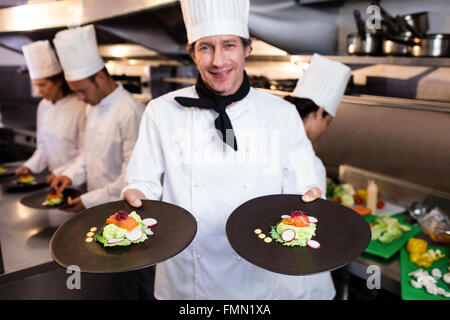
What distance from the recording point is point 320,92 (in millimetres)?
2080

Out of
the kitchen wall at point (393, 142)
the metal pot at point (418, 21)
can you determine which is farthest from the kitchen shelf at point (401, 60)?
the kitchen wall at point (393, 142)

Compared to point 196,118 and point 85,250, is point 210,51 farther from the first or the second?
point 85,250

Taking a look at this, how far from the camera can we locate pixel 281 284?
1.77 meters

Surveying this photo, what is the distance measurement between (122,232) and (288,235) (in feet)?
1.80

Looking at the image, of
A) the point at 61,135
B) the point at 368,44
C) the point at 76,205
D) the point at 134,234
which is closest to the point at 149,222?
the point at 134,234

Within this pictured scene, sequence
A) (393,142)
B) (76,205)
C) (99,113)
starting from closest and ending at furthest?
(76,205) → (393,142) → (99,113)

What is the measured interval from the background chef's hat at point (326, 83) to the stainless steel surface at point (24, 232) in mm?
1596

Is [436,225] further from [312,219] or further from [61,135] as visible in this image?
[61,135]

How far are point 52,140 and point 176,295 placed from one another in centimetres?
205

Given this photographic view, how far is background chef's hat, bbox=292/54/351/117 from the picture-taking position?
2.07 m

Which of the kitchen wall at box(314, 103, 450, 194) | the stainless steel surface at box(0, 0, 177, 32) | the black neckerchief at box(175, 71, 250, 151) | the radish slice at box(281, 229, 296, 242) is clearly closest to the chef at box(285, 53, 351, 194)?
the kitchen wall at box(314, 103, 450, 194)

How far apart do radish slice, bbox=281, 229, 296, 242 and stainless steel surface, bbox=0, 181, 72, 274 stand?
1178mm

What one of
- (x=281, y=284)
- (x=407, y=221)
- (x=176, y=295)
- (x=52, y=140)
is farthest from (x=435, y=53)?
(x=52, y=140)

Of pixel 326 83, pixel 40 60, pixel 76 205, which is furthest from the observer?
pixel 40 60
